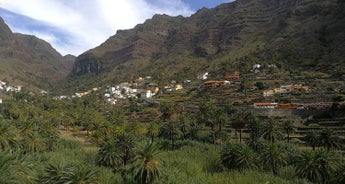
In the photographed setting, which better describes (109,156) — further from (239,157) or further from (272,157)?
(272,157)

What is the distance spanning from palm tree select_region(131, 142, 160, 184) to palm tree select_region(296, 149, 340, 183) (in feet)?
87.1

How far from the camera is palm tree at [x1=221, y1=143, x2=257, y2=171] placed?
219 ft

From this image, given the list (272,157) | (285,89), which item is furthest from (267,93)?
(272,157)

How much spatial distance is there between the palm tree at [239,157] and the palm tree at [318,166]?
40.2 ft

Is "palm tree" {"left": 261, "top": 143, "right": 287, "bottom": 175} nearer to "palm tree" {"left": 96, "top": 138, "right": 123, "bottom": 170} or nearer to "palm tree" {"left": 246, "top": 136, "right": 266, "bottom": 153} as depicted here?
"palm tree" {"left": 246, "top": 136, "right": 266, "bottom": 153}

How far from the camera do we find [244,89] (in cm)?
17250

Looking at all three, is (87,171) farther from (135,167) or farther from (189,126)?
(189,126)

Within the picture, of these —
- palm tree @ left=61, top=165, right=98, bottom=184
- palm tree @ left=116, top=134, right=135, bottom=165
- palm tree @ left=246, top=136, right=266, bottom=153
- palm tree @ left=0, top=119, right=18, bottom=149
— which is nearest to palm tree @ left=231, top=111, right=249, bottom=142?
palm tree @ left=246, top=136, right=266, bottom=153

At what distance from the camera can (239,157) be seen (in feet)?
219

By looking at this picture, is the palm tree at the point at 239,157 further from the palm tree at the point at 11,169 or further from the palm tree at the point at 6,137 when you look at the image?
the palm tree at the point at 6,137

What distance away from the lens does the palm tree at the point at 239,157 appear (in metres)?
66.8

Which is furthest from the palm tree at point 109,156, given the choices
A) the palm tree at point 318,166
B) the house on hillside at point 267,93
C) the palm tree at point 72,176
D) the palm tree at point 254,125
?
the house on hillside at point 267,93

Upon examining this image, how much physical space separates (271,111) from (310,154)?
70777 millimetres

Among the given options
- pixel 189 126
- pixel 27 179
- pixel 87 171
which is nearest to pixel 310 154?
pixel 87 171
